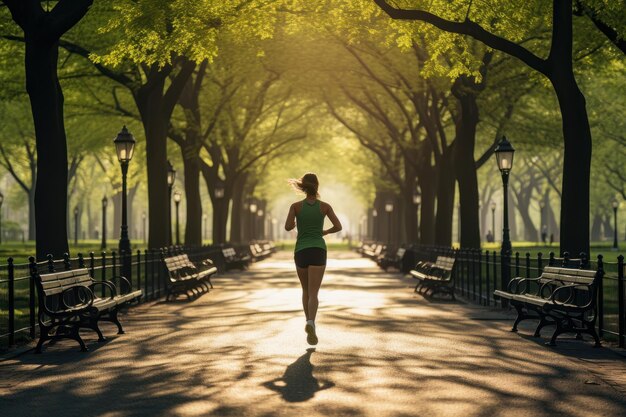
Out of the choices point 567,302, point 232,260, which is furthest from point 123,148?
point 232,260

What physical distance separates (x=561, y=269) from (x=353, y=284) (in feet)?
50.6

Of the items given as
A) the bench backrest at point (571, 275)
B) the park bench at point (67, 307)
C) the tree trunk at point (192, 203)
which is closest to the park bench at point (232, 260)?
the tree trunk at point (192, 203)

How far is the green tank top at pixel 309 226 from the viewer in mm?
12304

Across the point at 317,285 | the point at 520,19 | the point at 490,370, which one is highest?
the point at 520,19

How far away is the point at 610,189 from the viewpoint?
75.1 m

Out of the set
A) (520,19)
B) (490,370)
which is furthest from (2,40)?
(490,370)

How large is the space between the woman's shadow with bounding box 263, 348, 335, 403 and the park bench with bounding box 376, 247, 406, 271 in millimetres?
27986

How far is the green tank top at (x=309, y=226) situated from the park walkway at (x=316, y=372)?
1287mm

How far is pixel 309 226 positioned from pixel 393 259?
29.5 metres

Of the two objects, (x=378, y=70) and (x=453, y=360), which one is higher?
(x=378, y=70)

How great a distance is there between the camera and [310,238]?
12.3m

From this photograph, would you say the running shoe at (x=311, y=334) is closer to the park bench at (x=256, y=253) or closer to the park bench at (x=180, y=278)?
the park bench at (x=180, y=278)

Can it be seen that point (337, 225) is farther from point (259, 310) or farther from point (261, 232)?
point (261, 232)

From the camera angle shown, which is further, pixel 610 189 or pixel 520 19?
pixel 610 189
